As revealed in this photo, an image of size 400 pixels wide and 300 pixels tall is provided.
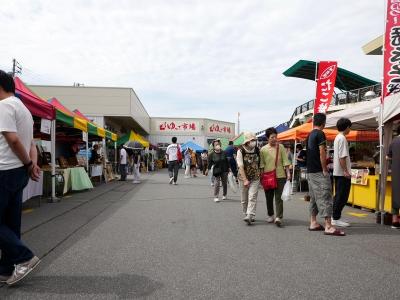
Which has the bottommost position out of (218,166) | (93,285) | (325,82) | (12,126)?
(93,285)

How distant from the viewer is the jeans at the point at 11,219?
11.3 feet

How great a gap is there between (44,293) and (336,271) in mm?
2888

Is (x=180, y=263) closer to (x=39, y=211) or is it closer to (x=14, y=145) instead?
(x=14, y=145)

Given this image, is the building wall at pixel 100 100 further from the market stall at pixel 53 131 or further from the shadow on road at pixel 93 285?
the shadow on road at pixel 93 285

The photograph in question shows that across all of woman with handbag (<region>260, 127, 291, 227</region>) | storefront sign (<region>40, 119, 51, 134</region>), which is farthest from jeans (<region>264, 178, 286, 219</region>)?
storefront sign (<region>40, 119, 51, 134</region>)

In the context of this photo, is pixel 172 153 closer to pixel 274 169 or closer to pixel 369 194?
pixel 369 194

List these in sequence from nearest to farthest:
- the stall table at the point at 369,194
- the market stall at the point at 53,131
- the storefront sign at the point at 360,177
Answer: the stall table at the point at 369,194 → the market stall at the point at 53,131 → the storefront sign at the point at 360,177

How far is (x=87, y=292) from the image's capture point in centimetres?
338

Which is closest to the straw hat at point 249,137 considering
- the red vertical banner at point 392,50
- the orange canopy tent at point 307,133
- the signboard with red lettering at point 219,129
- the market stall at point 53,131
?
the red vertical banner at point 392,50

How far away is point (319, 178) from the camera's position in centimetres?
611

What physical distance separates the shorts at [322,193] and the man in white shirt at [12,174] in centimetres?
419

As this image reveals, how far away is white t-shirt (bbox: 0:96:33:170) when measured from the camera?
133 inches

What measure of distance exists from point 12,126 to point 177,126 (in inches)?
1816

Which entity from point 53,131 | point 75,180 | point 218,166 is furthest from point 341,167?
point 75,180
